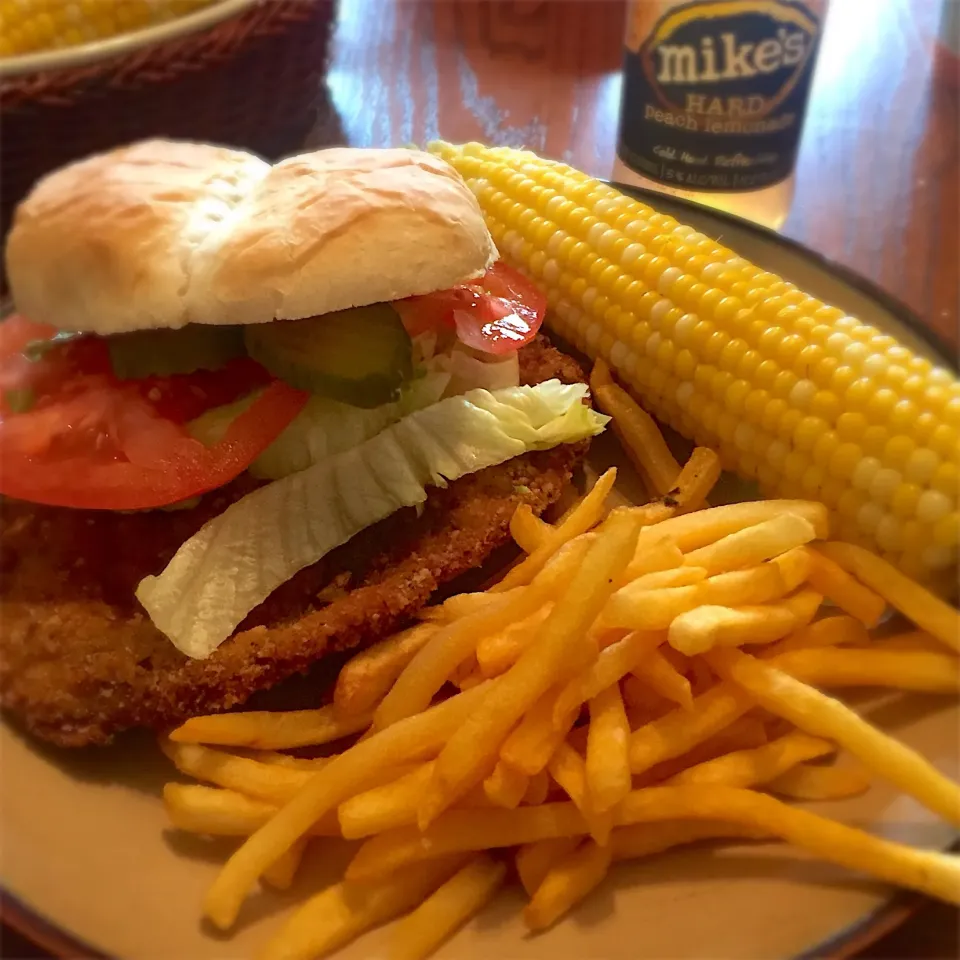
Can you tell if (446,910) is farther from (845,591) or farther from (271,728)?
(845,591)

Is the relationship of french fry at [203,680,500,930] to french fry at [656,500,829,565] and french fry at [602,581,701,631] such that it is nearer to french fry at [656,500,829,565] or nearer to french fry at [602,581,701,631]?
french fry at [602,581,701,631]

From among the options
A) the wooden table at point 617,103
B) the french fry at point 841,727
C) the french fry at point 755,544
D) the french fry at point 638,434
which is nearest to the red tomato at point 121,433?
the french fry at point 638,434

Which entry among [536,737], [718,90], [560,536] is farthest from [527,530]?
[718,90]

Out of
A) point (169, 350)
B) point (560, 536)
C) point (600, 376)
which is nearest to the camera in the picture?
point (560, 536)

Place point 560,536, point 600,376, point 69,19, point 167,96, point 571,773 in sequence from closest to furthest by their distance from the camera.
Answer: point 571,773
point 560,536
point 167,96
point 600,376
point 69,19

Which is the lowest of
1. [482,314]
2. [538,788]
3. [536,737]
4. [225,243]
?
[538,788]

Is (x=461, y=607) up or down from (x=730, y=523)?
down

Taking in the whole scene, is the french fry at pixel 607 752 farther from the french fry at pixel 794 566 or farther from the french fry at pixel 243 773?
the french fry at pixel 243 773
